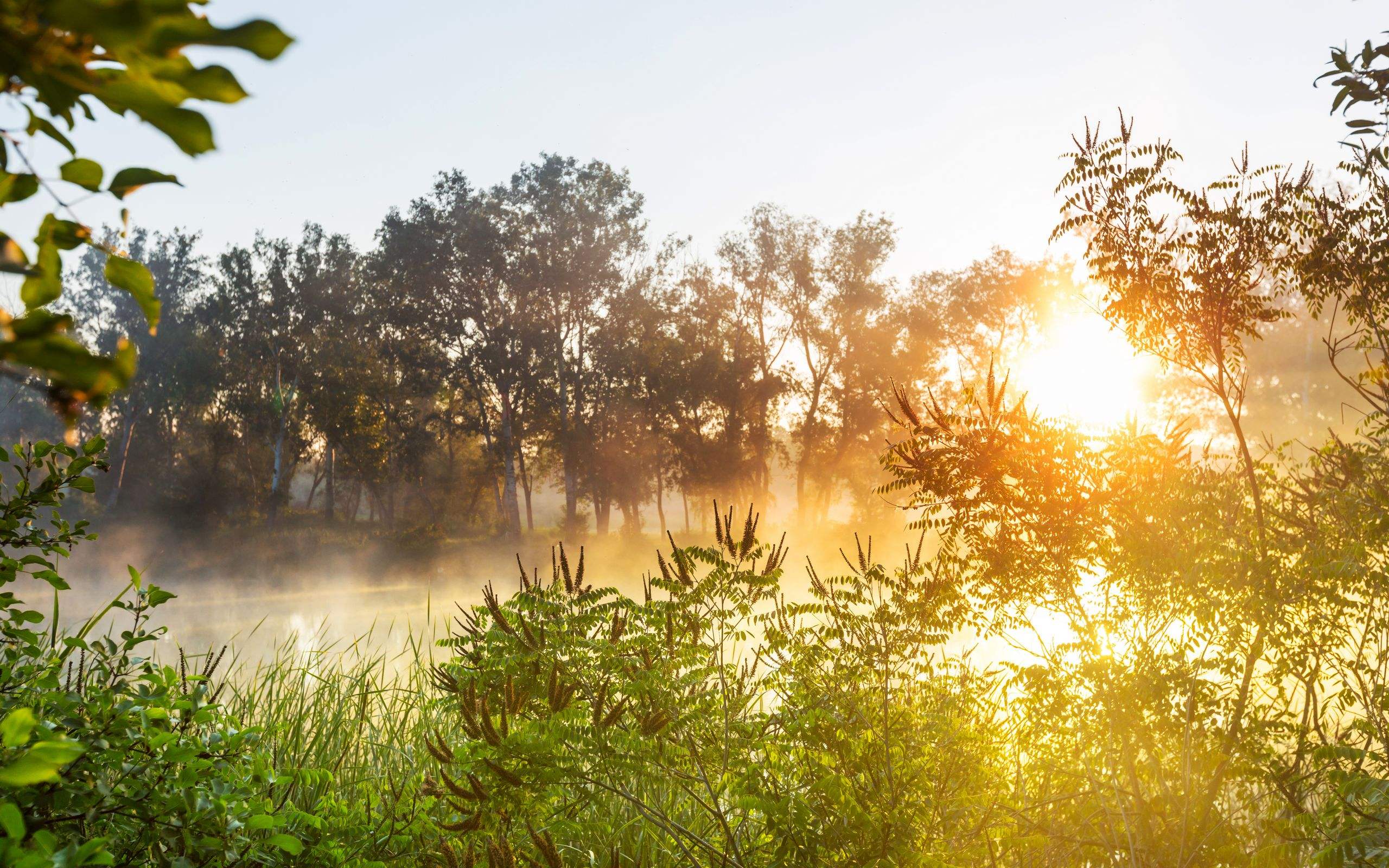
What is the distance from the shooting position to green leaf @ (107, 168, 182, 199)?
0.85m

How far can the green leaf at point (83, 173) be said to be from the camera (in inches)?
33.4

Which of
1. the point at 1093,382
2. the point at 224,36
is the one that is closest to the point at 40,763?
the point at 224,36

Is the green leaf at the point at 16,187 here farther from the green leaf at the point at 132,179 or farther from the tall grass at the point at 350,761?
the tall grass at the point at 350,761

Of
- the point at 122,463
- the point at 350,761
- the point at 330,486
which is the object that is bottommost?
the point at 350,761

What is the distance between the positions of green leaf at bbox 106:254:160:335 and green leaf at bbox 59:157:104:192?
0.23ft

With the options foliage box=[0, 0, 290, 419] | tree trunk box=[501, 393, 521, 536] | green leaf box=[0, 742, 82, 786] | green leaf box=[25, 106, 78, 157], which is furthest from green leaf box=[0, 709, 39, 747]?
tree trunk box=[501, 393, 521, 536]

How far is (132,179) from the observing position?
854 mm

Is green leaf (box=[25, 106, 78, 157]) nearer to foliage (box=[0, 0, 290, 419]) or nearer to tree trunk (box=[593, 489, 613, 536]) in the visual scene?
foliage (box=[0, 0, 290, 419])

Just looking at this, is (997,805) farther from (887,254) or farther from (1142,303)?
(887,254)

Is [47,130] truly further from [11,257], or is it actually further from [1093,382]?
[1093,382]

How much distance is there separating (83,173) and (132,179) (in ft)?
0.15

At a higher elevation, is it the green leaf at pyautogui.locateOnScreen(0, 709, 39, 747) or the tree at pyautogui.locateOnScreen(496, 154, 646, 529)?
the tree at pyautogui.locateOnScreen(496, 154, 646, 529)

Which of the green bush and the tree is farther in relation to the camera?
the tree

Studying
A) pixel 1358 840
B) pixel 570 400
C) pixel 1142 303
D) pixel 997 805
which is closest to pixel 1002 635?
pixel 997 805
